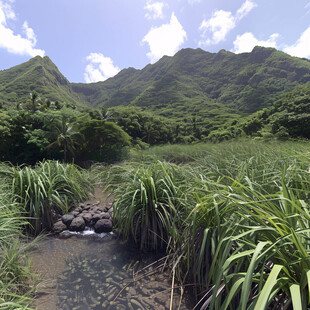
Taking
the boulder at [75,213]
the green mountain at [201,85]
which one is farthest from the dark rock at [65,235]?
the green mountain at [201,85]

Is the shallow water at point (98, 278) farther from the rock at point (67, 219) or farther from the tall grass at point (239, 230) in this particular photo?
the rock at point (67, 219)

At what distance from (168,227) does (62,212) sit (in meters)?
2.77

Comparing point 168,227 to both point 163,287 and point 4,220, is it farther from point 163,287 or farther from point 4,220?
point 4,220

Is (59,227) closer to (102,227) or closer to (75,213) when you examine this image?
(75,213)

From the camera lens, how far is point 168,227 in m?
2.57

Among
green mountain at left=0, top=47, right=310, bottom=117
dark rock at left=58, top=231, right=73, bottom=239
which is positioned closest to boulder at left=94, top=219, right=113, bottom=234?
dark rock at left=58, top=231, right=73, bottom=239

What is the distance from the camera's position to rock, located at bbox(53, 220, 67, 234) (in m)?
3.47

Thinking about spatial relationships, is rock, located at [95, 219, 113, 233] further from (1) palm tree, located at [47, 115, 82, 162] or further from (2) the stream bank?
(1) palm tree, located at [47, 115, 82, 162]

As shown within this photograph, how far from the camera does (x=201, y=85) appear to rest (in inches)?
3716

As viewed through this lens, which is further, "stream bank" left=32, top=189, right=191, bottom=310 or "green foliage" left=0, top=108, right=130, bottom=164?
"green foliage" left=0, top=108, right=130, bottom=164

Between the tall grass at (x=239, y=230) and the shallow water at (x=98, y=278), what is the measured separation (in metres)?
0.32

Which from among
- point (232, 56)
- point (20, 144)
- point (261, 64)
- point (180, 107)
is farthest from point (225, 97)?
point (20, 144)

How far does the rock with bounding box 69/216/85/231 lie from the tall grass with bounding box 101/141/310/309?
123 cm

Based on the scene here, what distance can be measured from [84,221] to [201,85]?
10300 centimetres
